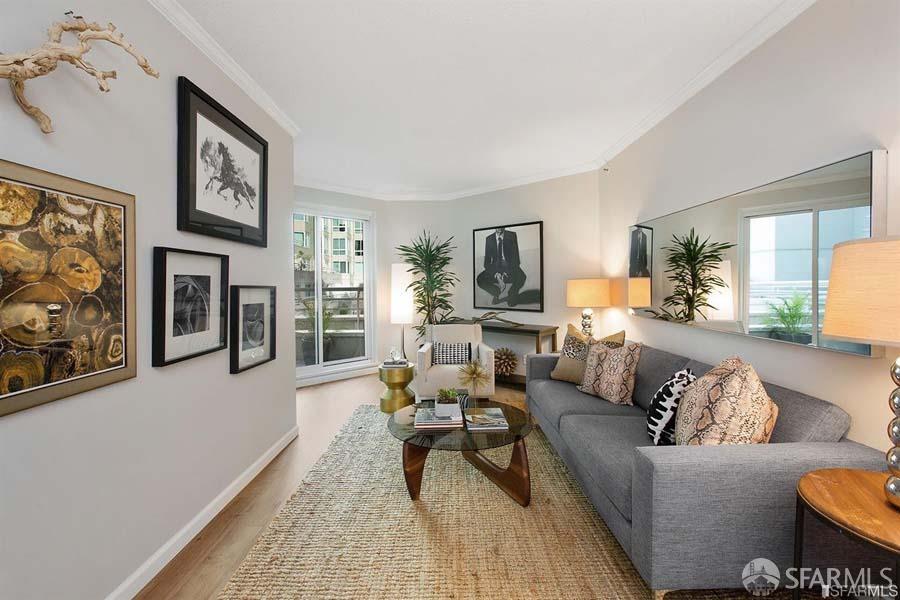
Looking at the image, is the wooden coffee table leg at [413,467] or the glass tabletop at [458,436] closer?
the glass tabletop at [458,436]

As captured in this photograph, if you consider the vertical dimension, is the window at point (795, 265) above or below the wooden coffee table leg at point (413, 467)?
above

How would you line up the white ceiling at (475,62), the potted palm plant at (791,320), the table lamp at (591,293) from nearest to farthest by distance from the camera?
1. the potted palm plant at (791,320)
2. the white ceiling at (475,62)
3. the table lamp at (591,293)

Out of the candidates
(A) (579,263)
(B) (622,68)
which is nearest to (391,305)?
(A) (579,263)

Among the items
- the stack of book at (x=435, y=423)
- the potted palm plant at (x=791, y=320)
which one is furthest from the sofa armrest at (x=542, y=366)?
the potted palm plant at (x=791, y=320)

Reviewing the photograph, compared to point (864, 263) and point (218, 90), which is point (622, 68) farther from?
point (218, 90)

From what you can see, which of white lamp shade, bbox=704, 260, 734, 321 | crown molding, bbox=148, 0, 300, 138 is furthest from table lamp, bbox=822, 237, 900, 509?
crown molding, bbox=148, 0, 300, 138

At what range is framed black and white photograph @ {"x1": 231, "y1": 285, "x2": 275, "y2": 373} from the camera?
245cm

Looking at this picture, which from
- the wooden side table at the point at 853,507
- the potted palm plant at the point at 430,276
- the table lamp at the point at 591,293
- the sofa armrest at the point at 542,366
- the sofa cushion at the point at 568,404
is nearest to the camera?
the wooden side table at the point at 853,507

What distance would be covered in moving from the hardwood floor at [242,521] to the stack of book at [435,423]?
78 centimetres

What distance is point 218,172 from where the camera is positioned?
2.29m

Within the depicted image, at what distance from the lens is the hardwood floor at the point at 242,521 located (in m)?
1.72

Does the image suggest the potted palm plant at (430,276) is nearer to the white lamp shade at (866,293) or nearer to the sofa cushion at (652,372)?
the sofa cushion at (652,372)

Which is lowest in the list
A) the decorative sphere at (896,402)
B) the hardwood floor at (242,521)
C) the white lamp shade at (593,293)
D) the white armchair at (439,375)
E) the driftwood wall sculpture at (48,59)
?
the hardwood floor at (242,521)

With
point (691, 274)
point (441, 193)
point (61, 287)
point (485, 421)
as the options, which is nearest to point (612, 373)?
point (691, 274)
